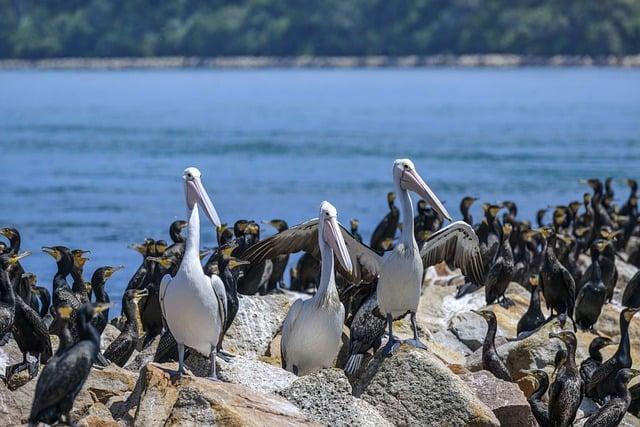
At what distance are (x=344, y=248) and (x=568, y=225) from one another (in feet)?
35.7

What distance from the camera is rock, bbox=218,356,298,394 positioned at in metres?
9.30

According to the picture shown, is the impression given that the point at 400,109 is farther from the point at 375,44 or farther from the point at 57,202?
the point at 375,44

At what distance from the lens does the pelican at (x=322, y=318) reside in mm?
9938

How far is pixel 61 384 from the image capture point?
7.68 m

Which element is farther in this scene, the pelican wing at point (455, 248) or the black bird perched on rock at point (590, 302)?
the black bird perched on rock at point (590, 302)

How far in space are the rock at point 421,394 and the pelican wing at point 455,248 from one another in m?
2.05

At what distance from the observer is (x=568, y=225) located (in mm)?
20359

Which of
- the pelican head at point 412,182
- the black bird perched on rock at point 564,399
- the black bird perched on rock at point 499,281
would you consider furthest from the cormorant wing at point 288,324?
the black bird perched on rock at point 499,281

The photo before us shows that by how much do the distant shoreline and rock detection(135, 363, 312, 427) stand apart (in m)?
120

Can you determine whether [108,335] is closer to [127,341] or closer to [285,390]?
[127,341]

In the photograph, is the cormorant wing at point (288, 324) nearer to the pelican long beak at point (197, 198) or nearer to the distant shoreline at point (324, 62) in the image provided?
the pelican long beak at point (197, 198)

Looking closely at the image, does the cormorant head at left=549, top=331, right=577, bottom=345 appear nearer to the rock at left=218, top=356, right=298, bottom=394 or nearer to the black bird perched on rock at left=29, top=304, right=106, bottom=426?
the rock at left=218, top=356, right=298, bottom=394

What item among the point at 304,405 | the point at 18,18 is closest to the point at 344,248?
the point at 304,405

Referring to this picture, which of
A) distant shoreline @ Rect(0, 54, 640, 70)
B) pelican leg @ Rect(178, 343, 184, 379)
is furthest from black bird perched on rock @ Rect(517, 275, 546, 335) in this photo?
distant shoreline @ Rect(0, 54, 640, 70)
